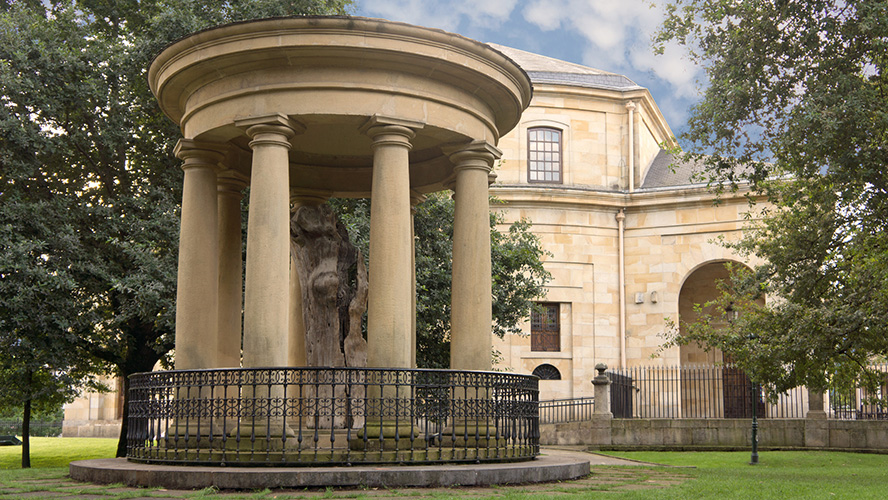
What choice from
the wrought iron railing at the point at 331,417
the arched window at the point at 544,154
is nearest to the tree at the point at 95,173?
the wrought iron railing at the point at 331,417

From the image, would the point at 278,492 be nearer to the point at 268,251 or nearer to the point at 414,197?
the point at 268,251

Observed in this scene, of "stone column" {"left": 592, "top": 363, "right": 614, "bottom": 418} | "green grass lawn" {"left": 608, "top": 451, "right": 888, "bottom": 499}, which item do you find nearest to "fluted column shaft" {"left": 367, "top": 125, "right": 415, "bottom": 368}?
"green grass lawn" {"left": 608, "top": 451, "right": 888, "bottom": 499}

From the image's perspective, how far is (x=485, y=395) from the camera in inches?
479

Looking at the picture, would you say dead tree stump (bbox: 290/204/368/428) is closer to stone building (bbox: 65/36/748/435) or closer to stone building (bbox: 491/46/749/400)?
stone building (bbox: 65/36/748/435)

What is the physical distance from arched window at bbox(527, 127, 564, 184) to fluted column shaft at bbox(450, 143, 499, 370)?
25196mm

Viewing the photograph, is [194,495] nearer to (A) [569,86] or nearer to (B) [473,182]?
(B) [473,182]

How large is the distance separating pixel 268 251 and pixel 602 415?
716 inches

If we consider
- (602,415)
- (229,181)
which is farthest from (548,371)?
(229,181)

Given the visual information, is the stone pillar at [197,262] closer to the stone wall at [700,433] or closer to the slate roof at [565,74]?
the stone wall at [700,433]

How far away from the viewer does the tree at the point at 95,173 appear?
18.7 metres

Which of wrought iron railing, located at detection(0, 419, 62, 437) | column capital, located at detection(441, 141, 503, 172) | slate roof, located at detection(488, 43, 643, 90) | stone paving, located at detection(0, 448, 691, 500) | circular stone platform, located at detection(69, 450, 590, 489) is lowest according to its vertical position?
wrought iron railing, located at detection(0, 419, 62, 437)

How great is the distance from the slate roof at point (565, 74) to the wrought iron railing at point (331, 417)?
85.5 feet

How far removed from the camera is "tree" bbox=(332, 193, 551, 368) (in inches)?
842

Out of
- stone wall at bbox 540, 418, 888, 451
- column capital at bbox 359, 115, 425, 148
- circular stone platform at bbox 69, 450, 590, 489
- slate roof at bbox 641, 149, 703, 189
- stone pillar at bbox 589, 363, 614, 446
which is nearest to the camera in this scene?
circular stone platform at bbox 69, 450, 590, 489
